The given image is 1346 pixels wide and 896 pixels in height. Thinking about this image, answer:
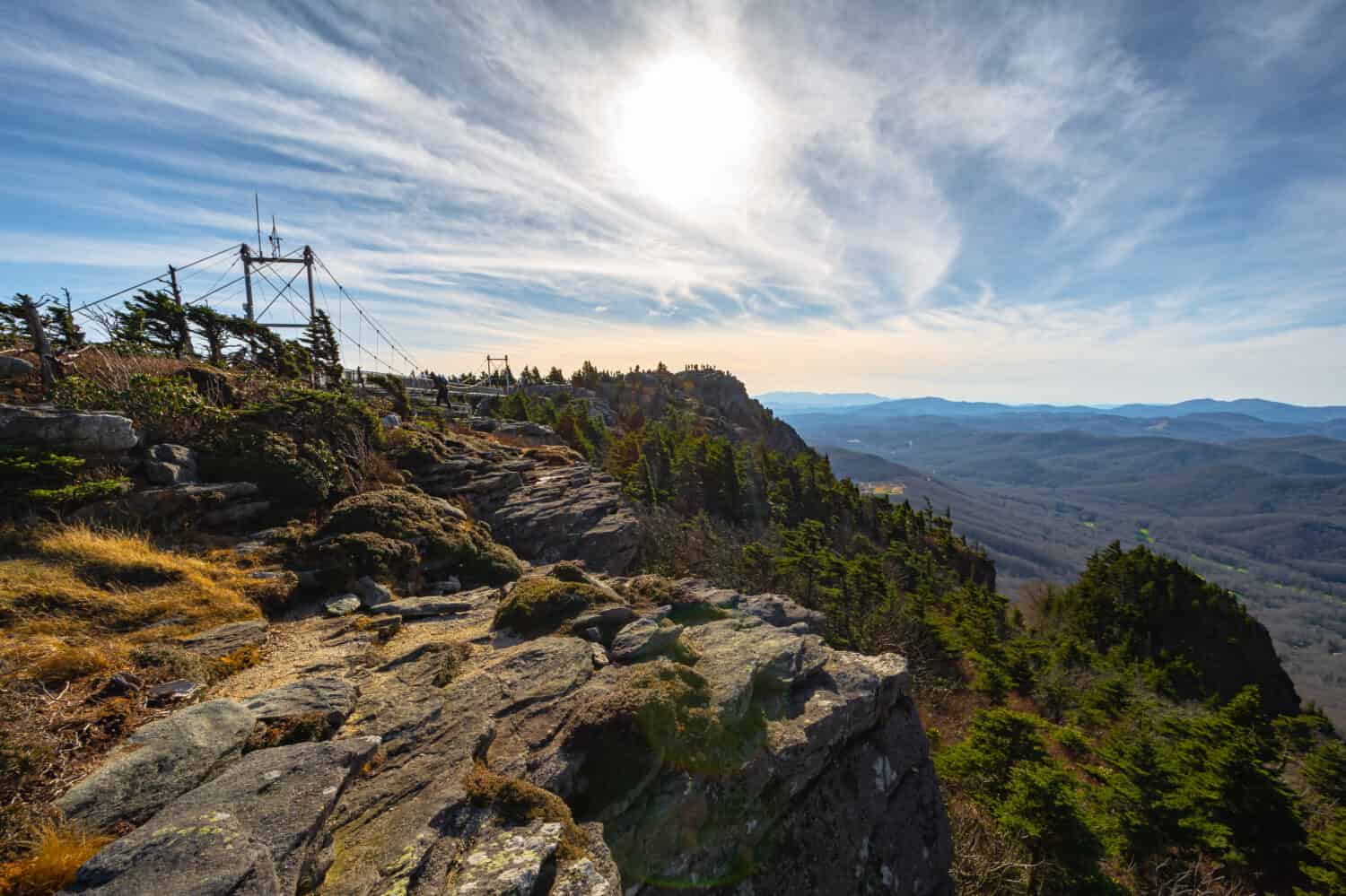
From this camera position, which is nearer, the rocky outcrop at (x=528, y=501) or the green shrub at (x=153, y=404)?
the green shrub at (x=153, y=404)

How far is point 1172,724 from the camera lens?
2227cm

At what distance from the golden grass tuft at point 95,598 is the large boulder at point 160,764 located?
Answer: 2403 mm

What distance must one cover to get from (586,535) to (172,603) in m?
14.2

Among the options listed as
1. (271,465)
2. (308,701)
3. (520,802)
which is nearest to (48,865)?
(308,701)

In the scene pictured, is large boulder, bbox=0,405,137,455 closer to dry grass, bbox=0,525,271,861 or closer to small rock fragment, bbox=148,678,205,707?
dry grass, bbox=0,525,271,861

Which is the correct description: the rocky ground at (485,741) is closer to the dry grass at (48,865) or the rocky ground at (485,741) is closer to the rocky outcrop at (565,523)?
the dry grass at (48,865)

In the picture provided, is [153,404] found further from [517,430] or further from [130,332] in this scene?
[517,430]

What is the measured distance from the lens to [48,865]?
4215 mm

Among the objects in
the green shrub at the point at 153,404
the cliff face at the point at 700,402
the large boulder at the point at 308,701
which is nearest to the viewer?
the large boulder at the point at 308,701

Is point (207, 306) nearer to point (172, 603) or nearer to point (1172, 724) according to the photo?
point (172, 603)

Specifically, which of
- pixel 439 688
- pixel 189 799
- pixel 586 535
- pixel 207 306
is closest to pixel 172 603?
pixel 439 688

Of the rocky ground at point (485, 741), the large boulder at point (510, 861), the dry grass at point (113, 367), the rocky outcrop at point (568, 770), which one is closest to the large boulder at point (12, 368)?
the dry grass at point (113, 367)

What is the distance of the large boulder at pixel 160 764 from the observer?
493 cm

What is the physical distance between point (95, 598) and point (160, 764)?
5750mm
